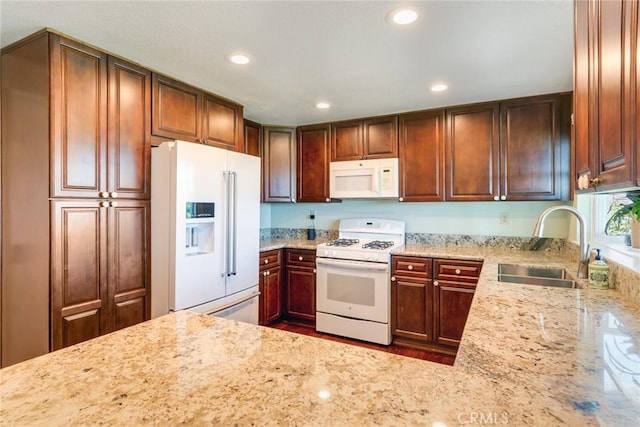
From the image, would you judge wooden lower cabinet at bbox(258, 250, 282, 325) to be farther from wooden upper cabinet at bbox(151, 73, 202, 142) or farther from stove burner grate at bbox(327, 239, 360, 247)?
wooden upper cabinet at bbox(151, 73, 202, 142)

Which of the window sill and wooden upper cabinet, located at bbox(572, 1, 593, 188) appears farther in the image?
the window sill

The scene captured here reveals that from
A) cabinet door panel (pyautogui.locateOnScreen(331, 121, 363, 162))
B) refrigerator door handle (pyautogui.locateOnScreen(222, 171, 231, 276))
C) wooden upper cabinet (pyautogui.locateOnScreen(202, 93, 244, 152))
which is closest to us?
refrigerator door handle (pyautogui.locateOnScreen(222, 171, 231, 276))

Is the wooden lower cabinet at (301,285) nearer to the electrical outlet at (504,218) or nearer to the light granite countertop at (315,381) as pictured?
the electrical outlet at (504,218)

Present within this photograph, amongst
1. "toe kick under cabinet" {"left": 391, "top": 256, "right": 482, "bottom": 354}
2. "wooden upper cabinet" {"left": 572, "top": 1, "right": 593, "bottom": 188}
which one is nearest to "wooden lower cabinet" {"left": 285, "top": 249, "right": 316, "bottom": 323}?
"toe kick under cabinet" {"left": 391, "top": 256, "right": 482, "bottom": 354}

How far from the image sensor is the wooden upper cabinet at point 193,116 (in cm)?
241

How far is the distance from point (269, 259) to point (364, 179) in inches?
51.8

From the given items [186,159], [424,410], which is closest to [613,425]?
[424,410]

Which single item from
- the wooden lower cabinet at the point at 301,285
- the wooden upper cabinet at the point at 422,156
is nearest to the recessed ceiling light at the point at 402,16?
the wooden upper cabinet at the point at 422,156

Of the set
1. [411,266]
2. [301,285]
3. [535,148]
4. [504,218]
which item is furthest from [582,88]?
[301,285]

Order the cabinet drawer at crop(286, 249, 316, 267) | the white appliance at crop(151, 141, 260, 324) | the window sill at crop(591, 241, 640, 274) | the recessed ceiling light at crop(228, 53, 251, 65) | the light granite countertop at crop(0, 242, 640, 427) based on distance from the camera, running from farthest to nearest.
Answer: the cabinet drawer at crop(286, 249, 316, 267) → the white appliance at crop(151, 141, 260, 324) → the recessed ceiling light at crop(228, 53, 251, 65) → the window sill at crop(591, 241, 640, 274) → the light granite countertop at crop(0, 242, 640, 427)

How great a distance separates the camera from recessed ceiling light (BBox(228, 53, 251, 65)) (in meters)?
2.09

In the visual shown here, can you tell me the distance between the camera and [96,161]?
204 centimetres

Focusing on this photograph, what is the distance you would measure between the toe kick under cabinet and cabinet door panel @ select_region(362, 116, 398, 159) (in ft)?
3.72

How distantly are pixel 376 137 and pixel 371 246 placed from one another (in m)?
1.17
